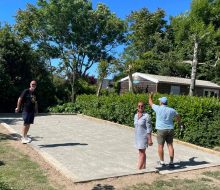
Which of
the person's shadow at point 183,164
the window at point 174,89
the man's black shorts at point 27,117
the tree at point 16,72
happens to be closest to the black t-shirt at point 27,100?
the man's black shorts at point 27,117

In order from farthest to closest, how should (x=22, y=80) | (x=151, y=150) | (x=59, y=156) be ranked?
(x=22, y=80), (x=151, y=150), (x=59, y=156)

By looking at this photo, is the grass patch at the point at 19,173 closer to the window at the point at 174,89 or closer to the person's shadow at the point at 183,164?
the person's shadow at the point at 183,164

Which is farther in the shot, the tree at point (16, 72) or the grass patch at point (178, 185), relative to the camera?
the tree at point (16, 72)

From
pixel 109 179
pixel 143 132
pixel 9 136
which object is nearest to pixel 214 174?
pixel 143 132

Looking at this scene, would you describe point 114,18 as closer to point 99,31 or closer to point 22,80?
point 99,31

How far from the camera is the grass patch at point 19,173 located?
22.7 ft

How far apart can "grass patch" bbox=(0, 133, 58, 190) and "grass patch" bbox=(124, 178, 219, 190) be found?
166 cm

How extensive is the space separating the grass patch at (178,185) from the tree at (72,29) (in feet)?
95.9

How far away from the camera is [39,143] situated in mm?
11438

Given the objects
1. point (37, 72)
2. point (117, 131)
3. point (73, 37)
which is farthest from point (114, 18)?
point (117, 131)

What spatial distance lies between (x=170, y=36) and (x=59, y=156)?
129 ft

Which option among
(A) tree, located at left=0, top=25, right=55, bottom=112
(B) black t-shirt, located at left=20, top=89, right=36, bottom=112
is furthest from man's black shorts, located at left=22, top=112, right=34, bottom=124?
(A) tree, located at left=0, top=25, right=55, bottom=112

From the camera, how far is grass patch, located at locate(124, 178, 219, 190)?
725cm

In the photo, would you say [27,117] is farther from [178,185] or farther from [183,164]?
[178,185]
